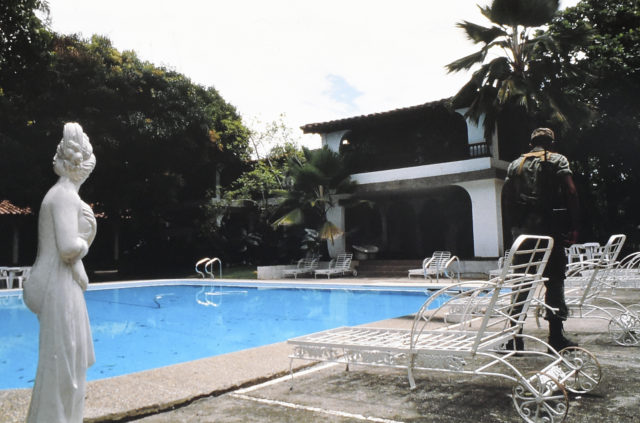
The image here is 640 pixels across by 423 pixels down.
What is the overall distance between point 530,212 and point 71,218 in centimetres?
346

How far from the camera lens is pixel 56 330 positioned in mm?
2180

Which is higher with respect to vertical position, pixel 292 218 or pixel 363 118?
pixel 363 118

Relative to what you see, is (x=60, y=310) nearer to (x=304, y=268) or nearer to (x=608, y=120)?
(x=304, y=268)

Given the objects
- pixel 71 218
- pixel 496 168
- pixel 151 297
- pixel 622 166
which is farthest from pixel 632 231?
pixel 71 218

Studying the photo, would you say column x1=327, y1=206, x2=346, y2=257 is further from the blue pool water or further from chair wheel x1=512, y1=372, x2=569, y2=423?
chair wheel x1=512, y1=372, x2=569, y2=423

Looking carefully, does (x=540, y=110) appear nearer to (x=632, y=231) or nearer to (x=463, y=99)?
(x=463, y=99)

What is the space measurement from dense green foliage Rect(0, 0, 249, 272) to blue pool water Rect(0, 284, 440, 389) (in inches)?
194

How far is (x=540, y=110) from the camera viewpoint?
15.3m

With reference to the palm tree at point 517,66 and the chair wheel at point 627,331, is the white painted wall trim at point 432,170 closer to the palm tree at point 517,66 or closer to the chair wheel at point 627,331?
the palm tree at point 517,66

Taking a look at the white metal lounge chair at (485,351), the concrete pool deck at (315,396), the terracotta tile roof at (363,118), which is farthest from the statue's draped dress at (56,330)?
the terracotta tile roof at (363,118)

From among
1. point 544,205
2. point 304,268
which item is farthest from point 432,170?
point 544,205

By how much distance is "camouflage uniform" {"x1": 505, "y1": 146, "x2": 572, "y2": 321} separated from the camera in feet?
13.1

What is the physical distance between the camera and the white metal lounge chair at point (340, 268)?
58.0 feet

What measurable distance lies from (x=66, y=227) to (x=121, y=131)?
18.3 metres
